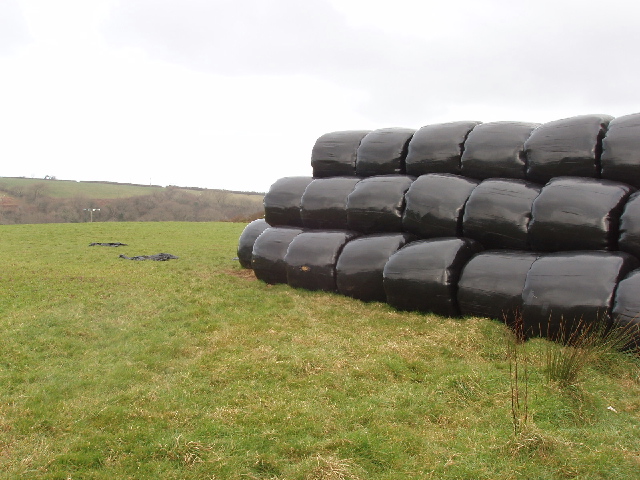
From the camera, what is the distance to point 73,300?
12.7 m

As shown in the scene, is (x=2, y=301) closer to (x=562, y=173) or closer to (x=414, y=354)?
(x=414, y=354)

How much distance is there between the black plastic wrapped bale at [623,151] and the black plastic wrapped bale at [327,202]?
5524 millimetres

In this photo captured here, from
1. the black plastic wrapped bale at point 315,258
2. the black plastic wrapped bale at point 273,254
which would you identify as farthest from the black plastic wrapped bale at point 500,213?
the black plastic wrapped bale at point 273,254

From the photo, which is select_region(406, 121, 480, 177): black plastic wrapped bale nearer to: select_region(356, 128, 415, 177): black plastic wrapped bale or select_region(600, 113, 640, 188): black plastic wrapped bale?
select_region(356, 128, 415, 177): black plastic wrapped bale

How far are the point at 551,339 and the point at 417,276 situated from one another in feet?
8.61

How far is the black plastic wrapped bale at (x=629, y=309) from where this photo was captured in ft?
26.3

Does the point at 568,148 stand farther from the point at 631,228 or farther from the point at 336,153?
the point at 336,153

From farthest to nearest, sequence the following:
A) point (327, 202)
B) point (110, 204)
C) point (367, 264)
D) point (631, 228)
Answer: point (110, 204), point (327, 202), point (367, 264), point (631, 228)

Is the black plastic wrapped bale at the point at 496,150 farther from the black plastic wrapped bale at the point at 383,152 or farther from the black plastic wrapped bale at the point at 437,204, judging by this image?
the black plastic wrapped bale at the point at 383,152

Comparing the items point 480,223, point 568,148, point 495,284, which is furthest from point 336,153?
point 495,284

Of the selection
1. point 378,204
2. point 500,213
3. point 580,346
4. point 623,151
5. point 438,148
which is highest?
point 438,148

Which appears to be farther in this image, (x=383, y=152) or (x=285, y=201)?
(x=285, y=201)

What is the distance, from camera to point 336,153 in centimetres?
1420

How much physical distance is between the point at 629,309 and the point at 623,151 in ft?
9.66
